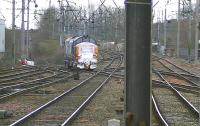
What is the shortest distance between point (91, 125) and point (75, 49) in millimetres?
30974

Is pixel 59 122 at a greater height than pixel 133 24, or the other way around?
pixel 133 24

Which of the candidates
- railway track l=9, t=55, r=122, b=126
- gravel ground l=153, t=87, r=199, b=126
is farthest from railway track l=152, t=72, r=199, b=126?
railway track l=9, t=55, r=122, b=126

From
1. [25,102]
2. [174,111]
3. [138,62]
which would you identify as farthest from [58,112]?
[138,62]

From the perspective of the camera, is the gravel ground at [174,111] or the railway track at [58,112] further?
the gravel ground at [174,111]

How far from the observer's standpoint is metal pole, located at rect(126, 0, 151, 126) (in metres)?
6.24

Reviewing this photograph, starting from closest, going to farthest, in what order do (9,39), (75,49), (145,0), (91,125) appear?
1. (145,0)
2. (91,125)
3. (75,49)
4. (9,39)

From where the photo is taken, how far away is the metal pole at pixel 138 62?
624 cm

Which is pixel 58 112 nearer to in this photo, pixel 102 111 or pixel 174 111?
pixel 102 111

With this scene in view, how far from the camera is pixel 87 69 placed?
43.8 meters

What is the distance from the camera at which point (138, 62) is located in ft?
20.6

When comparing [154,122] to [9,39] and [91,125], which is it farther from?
[9,39]

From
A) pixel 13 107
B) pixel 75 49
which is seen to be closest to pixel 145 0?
pixel 13 107

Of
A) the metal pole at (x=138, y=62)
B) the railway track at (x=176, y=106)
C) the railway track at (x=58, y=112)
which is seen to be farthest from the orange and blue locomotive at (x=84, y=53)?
the metal pole at (x=138, y=62)

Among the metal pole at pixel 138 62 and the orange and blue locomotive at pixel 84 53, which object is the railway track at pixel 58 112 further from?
the orange and blue locomotive at pixel 84 53
